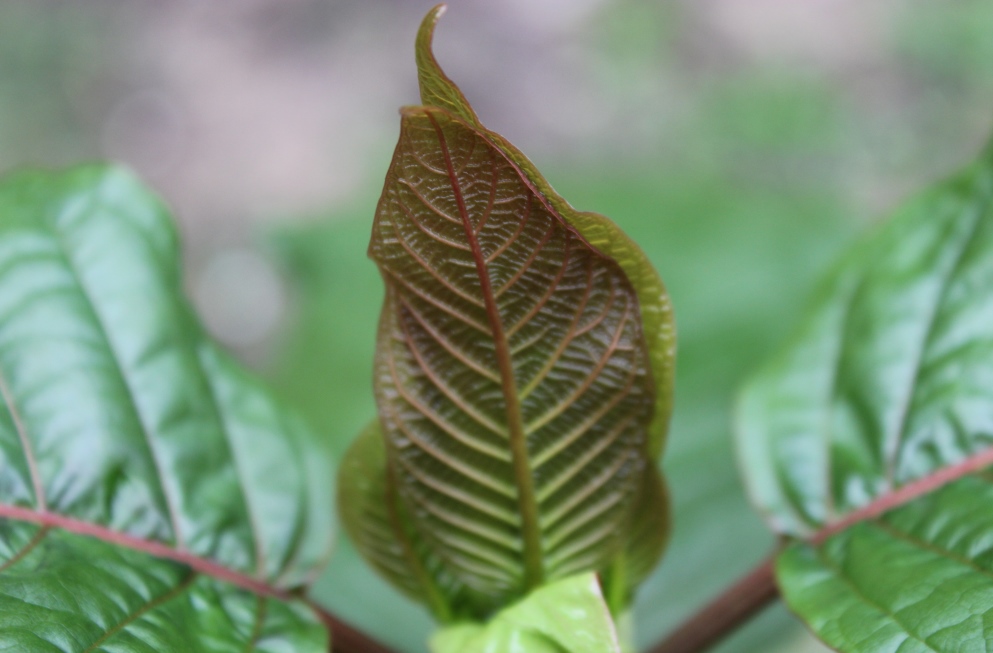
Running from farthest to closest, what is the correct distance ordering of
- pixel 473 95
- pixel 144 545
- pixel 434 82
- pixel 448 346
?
pixel 473 95 < pixel 144 545 < pixel 448 346 < pixel 434 82

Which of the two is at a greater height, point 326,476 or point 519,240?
point 519,240

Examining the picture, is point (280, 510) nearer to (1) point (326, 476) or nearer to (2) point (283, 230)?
(1) point (326, 476)

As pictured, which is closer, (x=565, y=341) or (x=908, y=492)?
(x=565, y=341)

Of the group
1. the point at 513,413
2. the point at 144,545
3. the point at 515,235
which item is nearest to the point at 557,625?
the point at 513,413

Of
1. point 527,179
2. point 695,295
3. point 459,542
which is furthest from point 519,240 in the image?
point 695,295

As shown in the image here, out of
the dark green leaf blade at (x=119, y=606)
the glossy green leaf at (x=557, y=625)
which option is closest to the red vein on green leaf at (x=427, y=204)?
the glossy green leaf at (x=557, y=625)

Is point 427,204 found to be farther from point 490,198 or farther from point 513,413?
point 513,413

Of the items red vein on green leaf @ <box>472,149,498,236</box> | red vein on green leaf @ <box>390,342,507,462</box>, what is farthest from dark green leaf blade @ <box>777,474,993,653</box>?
red vein on green leaf @ <box>472,149,498,236</box>
